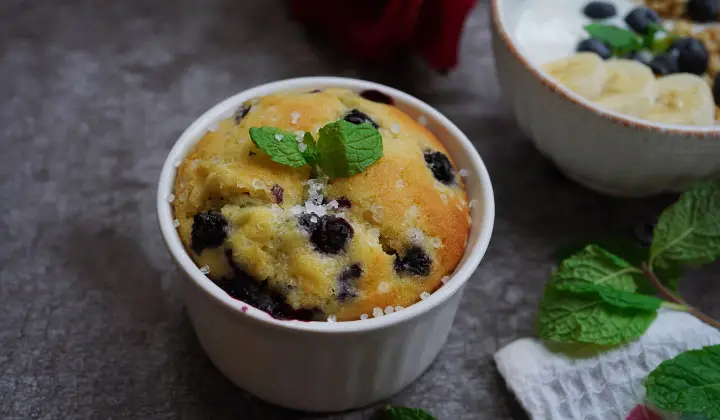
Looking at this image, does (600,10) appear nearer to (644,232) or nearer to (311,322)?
(644,232)

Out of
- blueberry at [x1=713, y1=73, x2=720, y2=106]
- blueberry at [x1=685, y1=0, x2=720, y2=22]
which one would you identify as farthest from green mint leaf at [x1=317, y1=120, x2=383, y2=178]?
blueberry at [x1=685, y1=0, x2=720, y2=22]

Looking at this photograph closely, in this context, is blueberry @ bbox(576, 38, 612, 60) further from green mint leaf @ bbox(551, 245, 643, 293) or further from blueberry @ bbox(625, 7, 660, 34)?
green mint leaf @ bbox(551, 245, 643, 293)

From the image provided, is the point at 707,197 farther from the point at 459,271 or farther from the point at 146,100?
the point at 146,100

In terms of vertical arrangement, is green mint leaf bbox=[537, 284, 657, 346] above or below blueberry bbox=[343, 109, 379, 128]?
below

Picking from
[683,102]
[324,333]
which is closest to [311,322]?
[324,333]

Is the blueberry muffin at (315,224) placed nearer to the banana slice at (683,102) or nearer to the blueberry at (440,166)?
the blueberry at (440,166)

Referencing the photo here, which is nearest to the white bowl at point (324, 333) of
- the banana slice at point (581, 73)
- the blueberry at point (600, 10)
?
the banana slice at point (581, 73)

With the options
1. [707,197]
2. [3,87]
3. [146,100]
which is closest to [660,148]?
[707,197]

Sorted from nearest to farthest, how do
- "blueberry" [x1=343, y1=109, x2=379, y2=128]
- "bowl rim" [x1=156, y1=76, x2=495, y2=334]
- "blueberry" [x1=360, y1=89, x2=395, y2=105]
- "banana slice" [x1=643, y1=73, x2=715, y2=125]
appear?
1. "bowl rim" [x1=156, y1=76, x2=495, y2=334]
2. "blueberry" [x1=343, y1=109, x2=379, y2=128]
3. "blueberry" [x1=360, y1=89, x2=395, y2=105]
4. "banana slice" [x1=643, y1=73, x2=715, y2=125]
